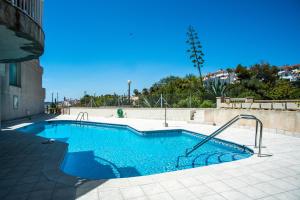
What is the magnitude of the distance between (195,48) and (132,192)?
3372 centimetres

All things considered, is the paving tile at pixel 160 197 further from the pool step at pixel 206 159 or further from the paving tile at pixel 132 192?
the pool step at pixel 206 159

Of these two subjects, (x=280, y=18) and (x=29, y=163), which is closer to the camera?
(x=29, y=163)

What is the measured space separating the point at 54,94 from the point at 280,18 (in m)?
27.2

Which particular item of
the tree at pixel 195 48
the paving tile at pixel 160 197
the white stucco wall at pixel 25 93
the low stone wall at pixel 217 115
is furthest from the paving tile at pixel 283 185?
the tree at pixel 195 48

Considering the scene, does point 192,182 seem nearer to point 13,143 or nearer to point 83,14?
point 13,143

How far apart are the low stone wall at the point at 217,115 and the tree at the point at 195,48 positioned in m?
17.9

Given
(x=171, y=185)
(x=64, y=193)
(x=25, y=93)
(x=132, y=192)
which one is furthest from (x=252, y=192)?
(x=25, y=93)

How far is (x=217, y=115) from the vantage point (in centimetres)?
1361

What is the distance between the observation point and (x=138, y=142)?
10.7 meters

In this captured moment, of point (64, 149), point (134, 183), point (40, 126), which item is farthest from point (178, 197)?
point (40, 126)

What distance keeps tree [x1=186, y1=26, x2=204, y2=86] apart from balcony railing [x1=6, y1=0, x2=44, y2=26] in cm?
3164

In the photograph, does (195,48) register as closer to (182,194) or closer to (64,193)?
(182,194)

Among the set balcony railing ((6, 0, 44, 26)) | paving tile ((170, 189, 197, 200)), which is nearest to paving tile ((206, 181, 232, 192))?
paving tile ((170, 189, 197, 200))

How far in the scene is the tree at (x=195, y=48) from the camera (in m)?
34.5
